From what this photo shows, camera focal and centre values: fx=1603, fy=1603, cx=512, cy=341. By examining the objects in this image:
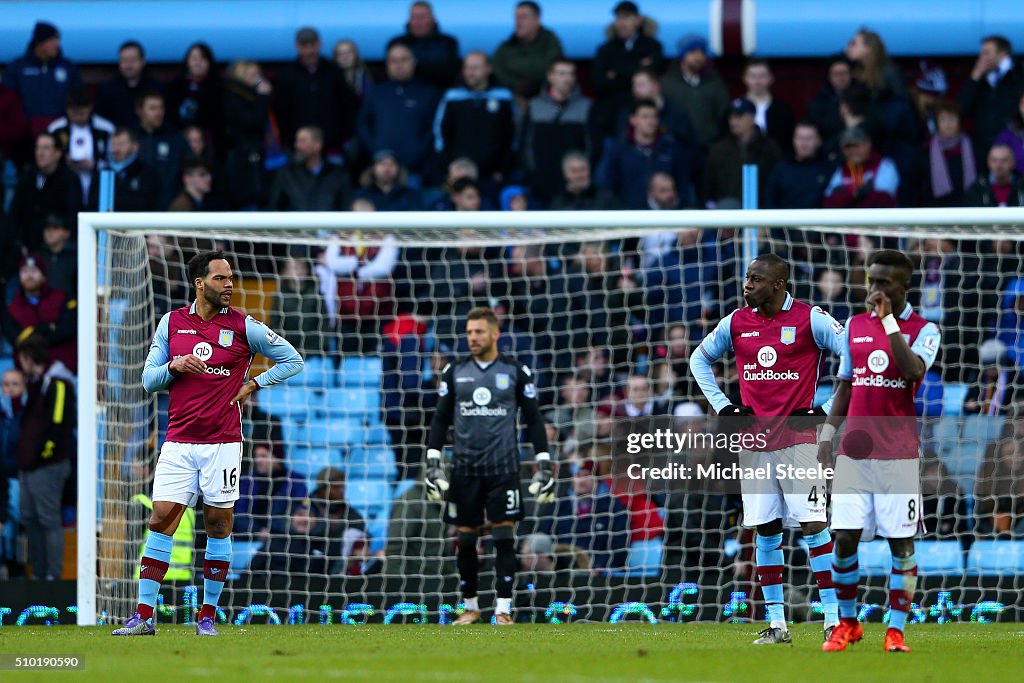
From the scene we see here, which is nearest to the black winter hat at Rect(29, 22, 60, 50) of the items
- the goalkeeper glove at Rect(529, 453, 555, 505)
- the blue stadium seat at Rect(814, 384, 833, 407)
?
the goalkeeper glove at Rect(529, 453, 555, 505)

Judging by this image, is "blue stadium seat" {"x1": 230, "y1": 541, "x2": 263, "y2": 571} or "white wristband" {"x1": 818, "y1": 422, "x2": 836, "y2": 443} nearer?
"white wristband" {"x1": 818, "y1": 422, "x2": 836, "y2": 443}

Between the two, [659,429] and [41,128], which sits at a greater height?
[41,128]

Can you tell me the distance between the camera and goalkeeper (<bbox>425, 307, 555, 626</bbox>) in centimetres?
1083

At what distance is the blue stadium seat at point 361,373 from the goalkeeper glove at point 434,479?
186 cm

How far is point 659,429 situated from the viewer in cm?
1177

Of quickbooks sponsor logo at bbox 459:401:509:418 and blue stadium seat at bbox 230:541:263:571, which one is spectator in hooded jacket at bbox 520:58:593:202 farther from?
blue stadium seat at bbox 230:541:263:571

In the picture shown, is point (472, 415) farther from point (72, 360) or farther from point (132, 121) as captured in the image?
point (132, 121)

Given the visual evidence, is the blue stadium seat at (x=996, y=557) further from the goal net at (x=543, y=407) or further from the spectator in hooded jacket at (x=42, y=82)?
the spectator in hooded jacket at (x=42, y=82)

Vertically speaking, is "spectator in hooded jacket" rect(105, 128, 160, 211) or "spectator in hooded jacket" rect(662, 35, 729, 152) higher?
"spectator in hooded jacket" rect(662, 35, 729, 152)

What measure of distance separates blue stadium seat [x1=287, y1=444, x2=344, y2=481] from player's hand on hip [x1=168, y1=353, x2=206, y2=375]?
336 cm

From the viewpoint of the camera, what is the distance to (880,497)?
788 cm

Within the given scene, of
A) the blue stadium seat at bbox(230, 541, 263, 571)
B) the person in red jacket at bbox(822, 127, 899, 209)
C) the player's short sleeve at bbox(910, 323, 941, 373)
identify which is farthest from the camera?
the person in red jacket at bbox(822, 127, 899, 209)

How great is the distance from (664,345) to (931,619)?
9.28 ft

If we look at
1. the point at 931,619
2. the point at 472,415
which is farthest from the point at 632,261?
the point at 931,619
